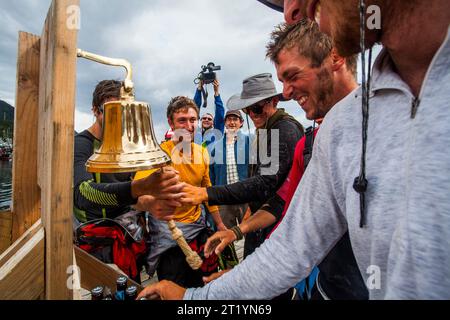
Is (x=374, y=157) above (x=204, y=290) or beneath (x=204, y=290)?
above

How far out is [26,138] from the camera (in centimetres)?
162

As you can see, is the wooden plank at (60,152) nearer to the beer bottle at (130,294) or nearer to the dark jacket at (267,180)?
the beer bottle at (130,294)

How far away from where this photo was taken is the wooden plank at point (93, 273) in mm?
1733

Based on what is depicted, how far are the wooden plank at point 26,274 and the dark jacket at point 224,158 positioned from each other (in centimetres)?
393

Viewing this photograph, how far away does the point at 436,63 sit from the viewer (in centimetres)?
71

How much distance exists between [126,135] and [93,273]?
44.5 inches

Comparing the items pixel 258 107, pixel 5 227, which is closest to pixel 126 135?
pixel 5 227

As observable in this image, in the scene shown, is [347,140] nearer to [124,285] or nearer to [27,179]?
[124,285]

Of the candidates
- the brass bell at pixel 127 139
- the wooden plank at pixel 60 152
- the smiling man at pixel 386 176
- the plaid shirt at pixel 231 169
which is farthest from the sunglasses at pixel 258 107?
the wooden plank at pixel 60 152

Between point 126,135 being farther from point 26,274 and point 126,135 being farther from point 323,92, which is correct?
point 323,92

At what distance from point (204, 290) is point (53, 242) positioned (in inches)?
26.7

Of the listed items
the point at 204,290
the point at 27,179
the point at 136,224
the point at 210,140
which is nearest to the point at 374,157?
the point at 204,290

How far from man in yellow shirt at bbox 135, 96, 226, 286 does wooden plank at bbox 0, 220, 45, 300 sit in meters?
1.61

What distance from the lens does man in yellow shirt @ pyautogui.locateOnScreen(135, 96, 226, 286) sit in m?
2.63
